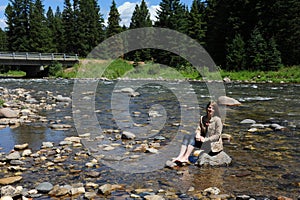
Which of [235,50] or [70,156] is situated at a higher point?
[235,50]

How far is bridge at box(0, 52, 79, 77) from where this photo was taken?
4556 centimetres

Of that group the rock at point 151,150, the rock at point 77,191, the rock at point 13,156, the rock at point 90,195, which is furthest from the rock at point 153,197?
the rock at point 13,156

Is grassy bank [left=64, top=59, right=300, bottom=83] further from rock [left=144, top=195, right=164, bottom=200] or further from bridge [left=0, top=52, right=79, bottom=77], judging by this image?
rock [left=144, top=195, right=164, bottom=200]

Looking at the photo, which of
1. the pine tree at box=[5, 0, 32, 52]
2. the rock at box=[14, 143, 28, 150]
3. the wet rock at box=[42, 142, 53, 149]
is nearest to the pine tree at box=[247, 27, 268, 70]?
the wet rock at box=[42, 142, 53, 149]

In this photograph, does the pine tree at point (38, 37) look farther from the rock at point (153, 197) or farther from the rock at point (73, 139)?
the rock at point (153, 197)

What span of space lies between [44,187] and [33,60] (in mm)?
46976

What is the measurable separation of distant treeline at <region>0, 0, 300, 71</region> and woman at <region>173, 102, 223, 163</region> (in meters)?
32.8

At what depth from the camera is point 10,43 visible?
248 ft

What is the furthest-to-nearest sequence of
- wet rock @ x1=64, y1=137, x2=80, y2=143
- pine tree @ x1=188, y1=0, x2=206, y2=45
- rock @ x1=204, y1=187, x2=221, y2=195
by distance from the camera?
pine tree @ x1=188, y1=0, x2=206, y2=45 < wet rock @ x1=64, y1=137, x2=80, y2=143 < rock @ x1=204, y1=187, x2=221, y2=195

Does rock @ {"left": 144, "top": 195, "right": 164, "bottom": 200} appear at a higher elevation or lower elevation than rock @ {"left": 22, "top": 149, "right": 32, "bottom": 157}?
lower

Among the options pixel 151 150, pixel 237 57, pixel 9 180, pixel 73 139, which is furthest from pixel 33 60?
pixel 9 180

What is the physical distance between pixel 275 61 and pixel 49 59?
111 feet

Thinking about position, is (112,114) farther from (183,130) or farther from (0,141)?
(0,141)

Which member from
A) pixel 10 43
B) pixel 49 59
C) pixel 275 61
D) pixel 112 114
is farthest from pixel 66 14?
pixel 112 114
